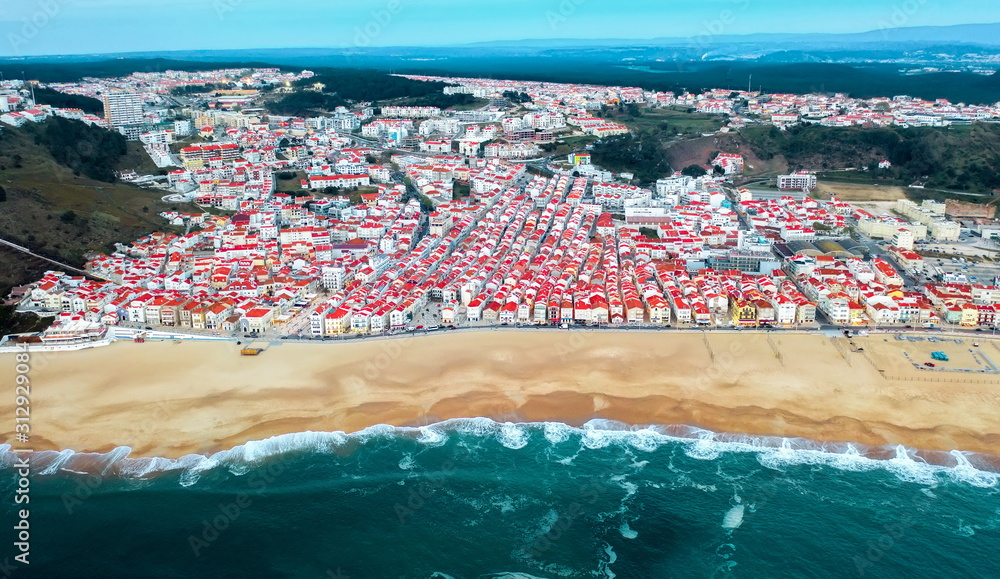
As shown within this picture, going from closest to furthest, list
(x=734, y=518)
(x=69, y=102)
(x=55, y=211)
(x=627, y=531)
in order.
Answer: (x=627, y=531), (x=734, y=518), (x=55, y=211), (x=69, y=102)

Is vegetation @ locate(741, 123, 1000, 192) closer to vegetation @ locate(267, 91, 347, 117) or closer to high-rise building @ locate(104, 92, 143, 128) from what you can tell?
vegetation @ locate(267, 91, 347, 117)

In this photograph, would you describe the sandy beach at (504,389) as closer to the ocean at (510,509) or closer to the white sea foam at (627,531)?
the ocean at (510,509)

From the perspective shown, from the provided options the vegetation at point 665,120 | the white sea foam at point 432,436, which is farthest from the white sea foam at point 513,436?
the vegetation at point 665,120

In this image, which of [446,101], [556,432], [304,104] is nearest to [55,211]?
[556,432]

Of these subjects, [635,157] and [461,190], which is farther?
[635,157]

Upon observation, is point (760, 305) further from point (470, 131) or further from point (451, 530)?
point (470, 131)

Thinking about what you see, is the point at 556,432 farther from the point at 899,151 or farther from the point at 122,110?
the point at 122,110

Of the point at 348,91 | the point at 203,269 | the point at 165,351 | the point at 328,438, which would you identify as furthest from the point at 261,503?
the point at 348,91
